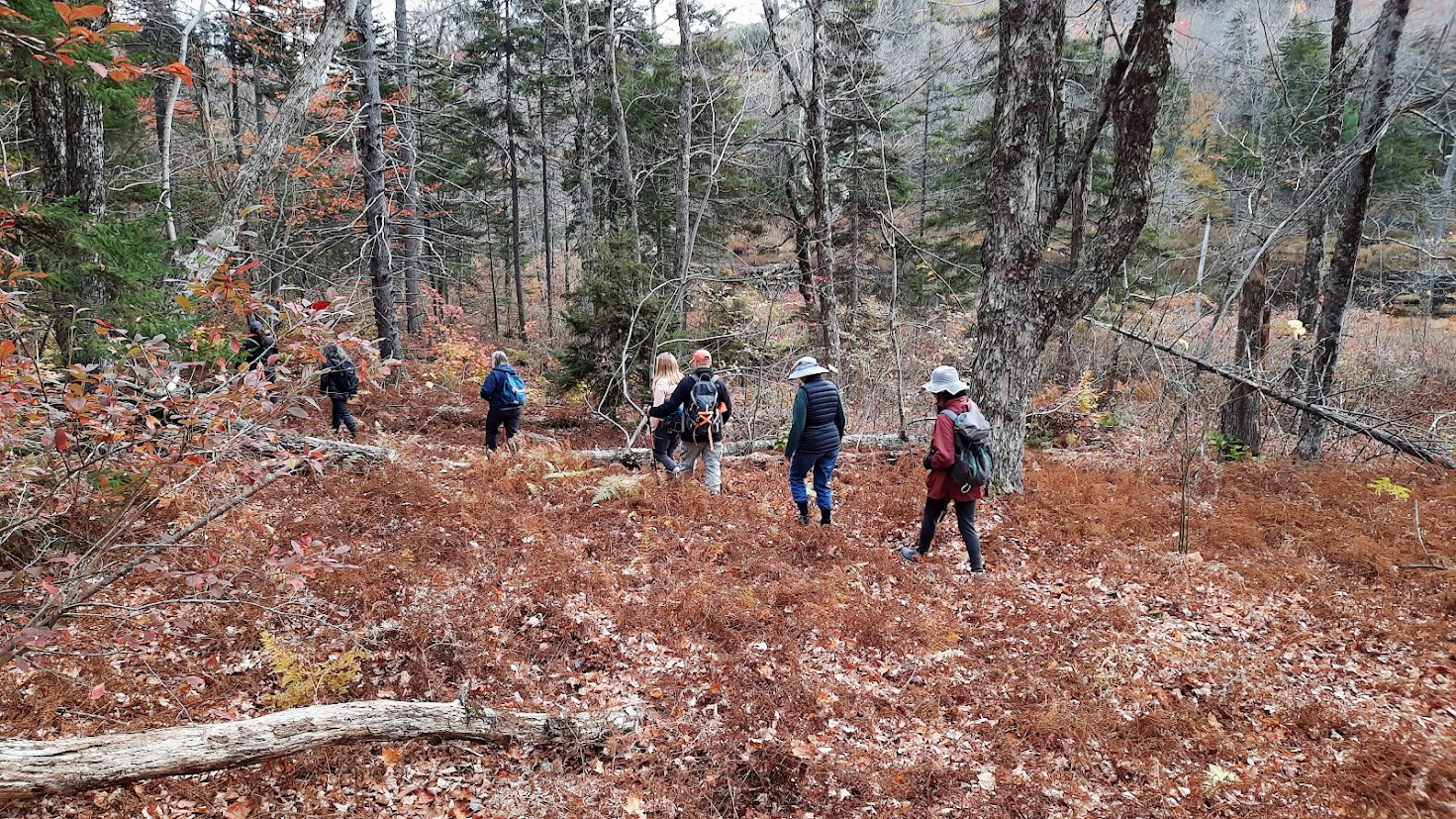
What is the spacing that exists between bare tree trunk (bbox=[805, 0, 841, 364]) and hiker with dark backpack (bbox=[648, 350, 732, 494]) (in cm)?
413

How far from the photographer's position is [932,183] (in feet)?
98.1

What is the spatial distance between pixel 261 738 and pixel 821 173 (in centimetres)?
1124

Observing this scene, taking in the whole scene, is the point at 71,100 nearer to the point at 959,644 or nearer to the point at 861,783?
the point at 861,783

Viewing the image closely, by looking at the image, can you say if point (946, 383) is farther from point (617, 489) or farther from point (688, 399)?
point (617, 489)

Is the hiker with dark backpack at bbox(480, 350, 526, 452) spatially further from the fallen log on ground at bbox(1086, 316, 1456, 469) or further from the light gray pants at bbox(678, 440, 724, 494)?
the fallen log on ground at bbox(1086, 316, 1456, 469)

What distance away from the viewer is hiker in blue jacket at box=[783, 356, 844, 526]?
7.61 metres

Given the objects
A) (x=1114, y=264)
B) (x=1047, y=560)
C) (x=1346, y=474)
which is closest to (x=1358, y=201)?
(x=1346, y=474)

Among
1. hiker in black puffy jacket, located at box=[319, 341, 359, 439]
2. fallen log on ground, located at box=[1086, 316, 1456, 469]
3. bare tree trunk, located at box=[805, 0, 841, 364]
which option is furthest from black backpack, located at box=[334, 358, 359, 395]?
fallen log on ground, located at box=[1086, 316, 1456, 469]

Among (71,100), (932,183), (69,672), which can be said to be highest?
(932,183)

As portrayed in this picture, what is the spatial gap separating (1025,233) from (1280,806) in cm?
607

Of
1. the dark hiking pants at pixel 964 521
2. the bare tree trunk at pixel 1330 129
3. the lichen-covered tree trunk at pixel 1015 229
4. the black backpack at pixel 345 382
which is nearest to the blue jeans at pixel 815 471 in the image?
the dark hiking pants at pixel 964 521

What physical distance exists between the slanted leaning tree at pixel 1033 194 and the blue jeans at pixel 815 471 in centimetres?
222

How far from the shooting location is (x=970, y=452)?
6465 mm

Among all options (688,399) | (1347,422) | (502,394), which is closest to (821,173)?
(688,399)
